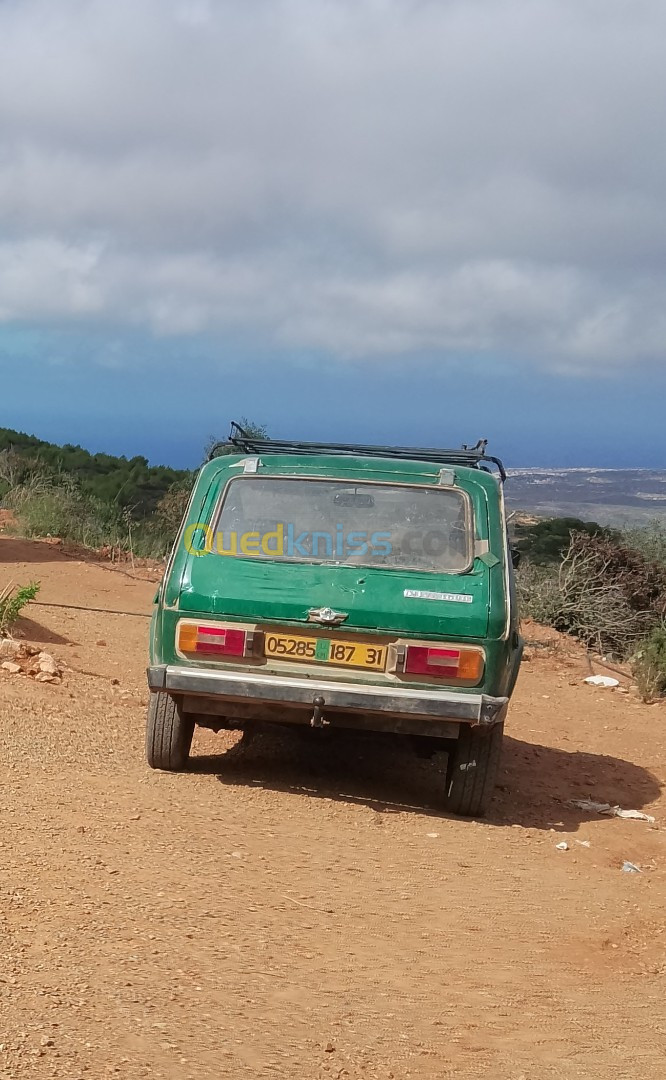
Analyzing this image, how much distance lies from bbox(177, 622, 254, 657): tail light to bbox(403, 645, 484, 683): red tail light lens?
79 centimetres

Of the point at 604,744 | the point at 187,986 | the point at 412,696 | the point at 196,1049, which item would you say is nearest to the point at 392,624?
the point at 412,696

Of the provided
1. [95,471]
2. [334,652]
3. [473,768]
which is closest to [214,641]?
[334,652]

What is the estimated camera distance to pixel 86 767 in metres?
6.33

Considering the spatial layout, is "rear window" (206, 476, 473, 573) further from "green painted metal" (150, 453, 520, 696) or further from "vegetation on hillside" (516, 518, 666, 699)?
"vegetation on hillside" (516, 518, 666, 699)

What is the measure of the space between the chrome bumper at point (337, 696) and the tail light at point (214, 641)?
91mm

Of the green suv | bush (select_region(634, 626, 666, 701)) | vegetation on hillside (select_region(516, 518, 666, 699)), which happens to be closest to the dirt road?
the green suv

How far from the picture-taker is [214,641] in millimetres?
6008

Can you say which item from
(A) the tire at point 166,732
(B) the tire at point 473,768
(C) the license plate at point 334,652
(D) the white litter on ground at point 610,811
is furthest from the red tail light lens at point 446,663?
(D) the white litter on ground at point 610,811

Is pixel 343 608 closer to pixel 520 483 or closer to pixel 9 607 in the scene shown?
pixel 9 607

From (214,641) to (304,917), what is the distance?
1.82 m

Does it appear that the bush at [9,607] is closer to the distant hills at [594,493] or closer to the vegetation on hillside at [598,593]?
the vegetation on hillside at [598,593]

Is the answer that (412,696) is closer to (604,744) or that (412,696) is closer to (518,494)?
(604,744)

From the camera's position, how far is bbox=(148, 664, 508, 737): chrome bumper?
580 cm

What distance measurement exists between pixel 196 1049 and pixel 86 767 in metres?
3.20
